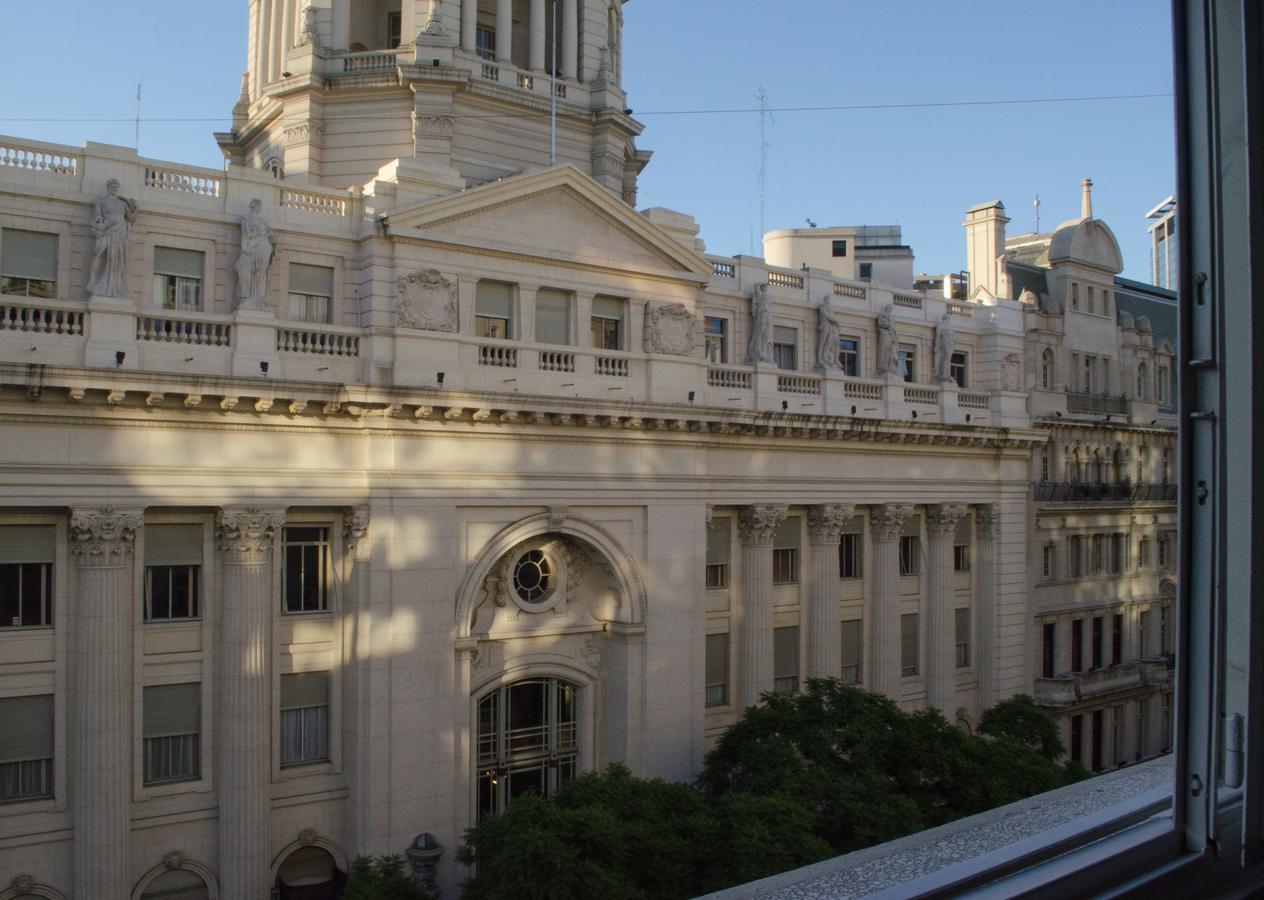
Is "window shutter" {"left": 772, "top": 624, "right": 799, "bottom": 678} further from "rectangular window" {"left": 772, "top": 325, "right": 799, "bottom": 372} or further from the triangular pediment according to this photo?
the triangular pediment

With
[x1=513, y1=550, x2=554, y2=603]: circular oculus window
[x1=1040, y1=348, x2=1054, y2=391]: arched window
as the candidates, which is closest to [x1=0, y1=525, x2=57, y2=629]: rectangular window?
[x1=513, y1=550, x2=554, y2=603]: circular oculus window

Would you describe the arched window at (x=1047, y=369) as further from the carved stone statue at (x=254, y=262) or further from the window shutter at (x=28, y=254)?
the window shutter at (x=28, y=254)

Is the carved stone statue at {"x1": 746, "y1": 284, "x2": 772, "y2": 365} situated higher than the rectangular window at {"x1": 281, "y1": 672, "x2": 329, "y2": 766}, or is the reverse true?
the carved stone statue at {"x1": 746, "y1": 284, "x2": 772, "y2": 365}

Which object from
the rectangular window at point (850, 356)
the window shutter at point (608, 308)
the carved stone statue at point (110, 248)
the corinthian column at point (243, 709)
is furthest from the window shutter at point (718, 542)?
the carved stone statue at point (110, 248)

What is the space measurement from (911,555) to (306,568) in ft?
65.6

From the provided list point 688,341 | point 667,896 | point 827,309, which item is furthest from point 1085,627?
point 667,896

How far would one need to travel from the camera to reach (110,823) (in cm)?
2078

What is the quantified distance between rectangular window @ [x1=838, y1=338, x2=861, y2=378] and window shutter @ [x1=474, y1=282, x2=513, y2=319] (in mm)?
12450

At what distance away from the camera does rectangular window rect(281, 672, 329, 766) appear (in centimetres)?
2366

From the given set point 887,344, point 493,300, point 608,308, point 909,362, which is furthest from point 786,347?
point 493,300

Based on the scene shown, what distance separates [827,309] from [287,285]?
1601 centimetres

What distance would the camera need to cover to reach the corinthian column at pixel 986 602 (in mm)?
37125

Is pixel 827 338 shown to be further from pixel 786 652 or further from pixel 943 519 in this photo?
pixel 786 652

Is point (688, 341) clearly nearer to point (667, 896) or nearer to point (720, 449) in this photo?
point (720, 449)
